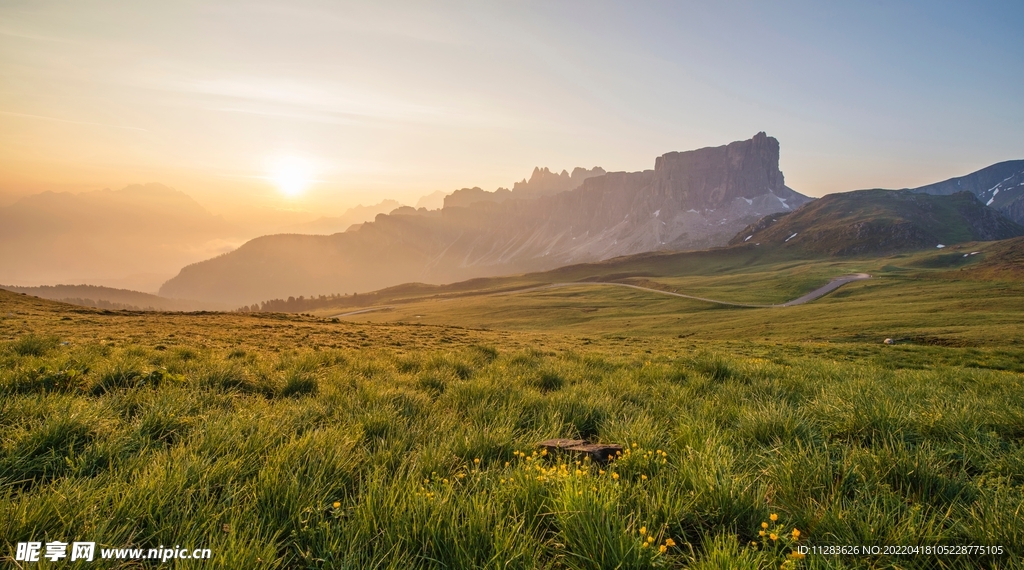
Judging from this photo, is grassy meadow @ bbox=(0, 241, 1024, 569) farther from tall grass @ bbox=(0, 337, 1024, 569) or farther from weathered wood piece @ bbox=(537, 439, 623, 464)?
weathered wood piece @ bbox=(537, 439, 623, 464)

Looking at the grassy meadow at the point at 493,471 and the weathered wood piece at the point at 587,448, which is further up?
the grassy meadow at the point at 493,471

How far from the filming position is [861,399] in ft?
17.9

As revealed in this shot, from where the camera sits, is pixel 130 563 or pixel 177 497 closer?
pixel 130 563

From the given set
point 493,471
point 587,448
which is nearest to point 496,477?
point 493,471

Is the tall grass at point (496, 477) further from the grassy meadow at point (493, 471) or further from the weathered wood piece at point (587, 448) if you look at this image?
the weathered wood piece at point (587, 448)

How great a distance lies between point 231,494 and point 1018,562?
542cm

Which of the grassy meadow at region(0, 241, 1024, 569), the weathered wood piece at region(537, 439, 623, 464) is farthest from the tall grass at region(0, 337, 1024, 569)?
the weathered wood piece at region(537, 439, 623, 464)

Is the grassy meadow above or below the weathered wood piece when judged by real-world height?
above

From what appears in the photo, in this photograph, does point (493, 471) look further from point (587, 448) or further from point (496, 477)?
point (587, 448)

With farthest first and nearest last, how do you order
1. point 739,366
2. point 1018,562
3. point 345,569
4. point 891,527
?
point 739,366, point 891,527, point 1018,562, point 345,569

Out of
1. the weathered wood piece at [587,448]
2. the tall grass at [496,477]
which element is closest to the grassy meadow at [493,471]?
the tall grass at [496,477]

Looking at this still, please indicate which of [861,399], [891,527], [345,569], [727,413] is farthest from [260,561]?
[861,399]

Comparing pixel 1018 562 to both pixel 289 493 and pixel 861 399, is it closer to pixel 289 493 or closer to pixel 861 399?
pixel 861 399

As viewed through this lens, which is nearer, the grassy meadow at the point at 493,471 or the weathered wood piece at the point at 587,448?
the grassy meadow at the point at 493,471
